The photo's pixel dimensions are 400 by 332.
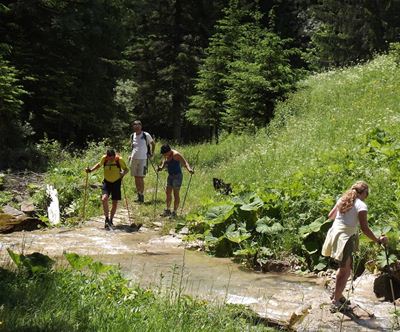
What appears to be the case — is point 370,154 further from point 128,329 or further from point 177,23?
point 177,23

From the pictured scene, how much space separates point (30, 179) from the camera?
52.2ft

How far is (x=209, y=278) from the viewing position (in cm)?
798

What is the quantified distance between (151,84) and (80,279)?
2704 centimetres

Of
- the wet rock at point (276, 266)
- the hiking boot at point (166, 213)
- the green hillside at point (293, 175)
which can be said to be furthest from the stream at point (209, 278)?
the hiking boot at point (166, 213)

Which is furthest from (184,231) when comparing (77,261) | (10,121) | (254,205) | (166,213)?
(10,121)

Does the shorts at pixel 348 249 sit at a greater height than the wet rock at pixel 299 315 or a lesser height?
greater

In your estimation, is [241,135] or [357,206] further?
[241,135]

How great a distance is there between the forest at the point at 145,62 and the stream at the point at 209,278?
7332 mm

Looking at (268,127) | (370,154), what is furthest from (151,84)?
(370,154)

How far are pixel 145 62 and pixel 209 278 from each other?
25.7 meters

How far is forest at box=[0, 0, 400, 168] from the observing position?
19.5 m

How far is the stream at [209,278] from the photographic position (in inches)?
251

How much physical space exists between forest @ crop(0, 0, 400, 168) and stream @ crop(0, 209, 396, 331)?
24.1 ft

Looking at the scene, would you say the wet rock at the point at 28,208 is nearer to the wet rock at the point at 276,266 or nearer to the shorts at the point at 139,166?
the shorts at the point at 139,166
